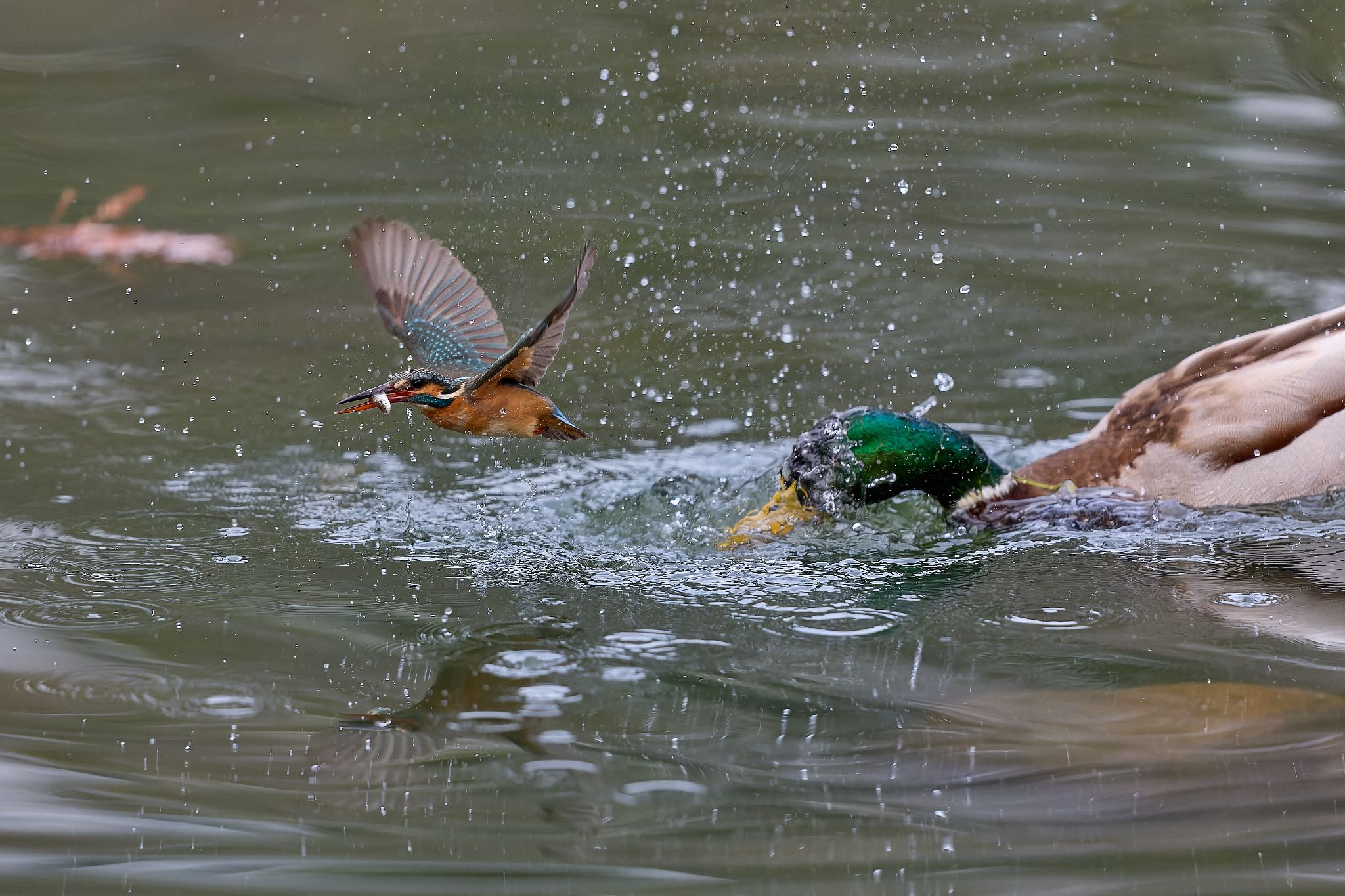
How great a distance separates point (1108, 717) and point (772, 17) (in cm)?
510

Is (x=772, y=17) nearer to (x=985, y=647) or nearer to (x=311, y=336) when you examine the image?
(x=311, y=336)

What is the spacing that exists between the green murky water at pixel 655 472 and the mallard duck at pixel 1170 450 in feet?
0.37

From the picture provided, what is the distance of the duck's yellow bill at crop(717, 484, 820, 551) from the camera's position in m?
4.08

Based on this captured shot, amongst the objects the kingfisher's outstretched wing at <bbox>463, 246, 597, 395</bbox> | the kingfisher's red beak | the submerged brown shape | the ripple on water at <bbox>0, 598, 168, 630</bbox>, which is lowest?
the ripple on water at <bbox>0, 598, 168, 630</bbox>

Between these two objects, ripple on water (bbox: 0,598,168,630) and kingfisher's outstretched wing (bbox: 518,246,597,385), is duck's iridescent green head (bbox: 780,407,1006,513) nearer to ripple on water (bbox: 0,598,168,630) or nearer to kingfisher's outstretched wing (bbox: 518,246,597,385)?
kingfisher's outstretched wing (bbox: 518,246,597,385)

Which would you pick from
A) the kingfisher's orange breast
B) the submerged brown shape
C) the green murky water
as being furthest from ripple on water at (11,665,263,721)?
the submerged brown shape

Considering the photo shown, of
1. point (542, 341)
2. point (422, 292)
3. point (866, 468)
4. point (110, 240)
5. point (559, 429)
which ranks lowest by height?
point (866, 468)

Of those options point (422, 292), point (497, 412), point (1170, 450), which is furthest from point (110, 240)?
point (1170, 450)

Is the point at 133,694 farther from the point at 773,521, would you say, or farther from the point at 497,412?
the point at 773,521

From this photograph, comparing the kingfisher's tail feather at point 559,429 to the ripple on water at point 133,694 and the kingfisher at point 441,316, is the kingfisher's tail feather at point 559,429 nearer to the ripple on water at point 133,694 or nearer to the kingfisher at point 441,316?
the kingfisher at point 441,316

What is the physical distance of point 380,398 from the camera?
3396mm

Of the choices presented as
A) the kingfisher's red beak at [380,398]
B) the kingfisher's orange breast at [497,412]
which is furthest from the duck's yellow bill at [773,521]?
the kingfisher's red beak at [380,398]

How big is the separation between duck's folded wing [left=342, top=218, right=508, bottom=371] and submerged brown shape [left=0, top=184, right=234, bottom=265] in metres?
2.51

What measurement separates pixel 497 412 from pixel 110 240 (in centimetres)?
362
